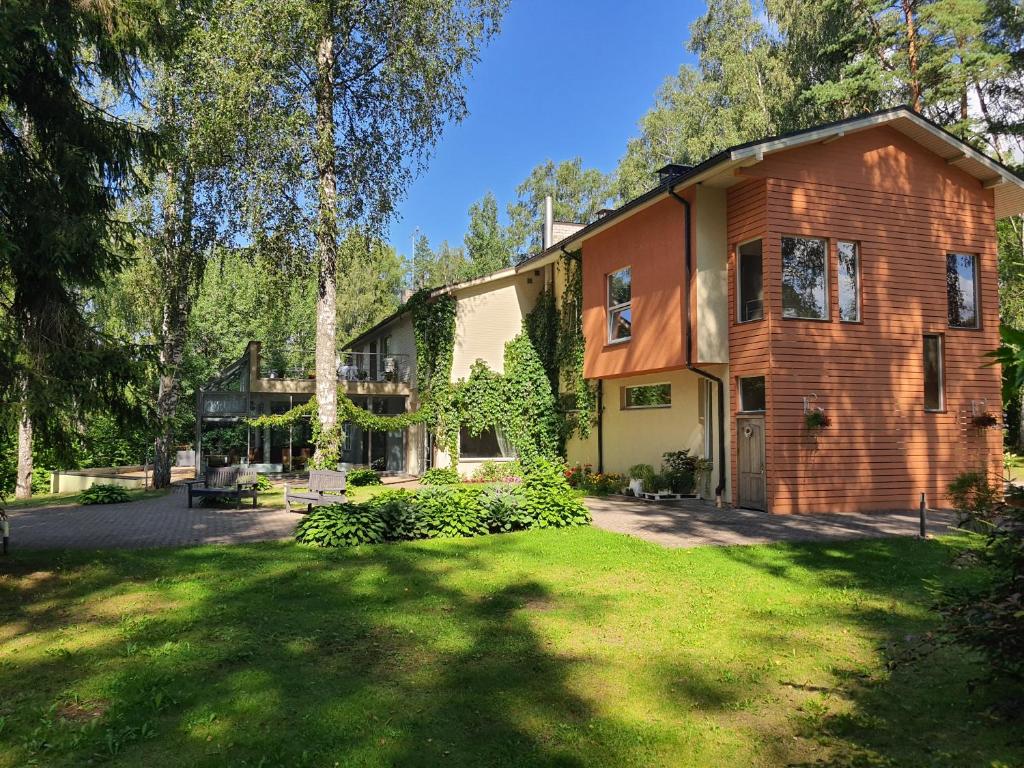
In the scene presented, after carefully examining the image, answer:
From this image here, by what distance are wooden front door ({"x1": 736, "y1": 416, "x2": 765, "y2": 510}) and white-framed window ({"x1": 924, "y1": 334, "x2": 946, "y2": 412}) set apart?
13.5 feet

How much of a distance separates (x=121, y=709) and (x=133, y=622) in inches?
86.4

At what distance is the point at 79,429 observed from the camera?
8.03m

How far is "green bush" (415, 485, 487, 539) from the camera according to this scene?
1074 centimetres

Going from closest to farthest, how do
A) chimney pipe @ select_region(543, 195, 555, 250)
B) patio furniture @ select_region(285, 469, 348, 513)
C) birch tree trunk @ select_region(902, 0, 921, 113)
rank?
1. patio furniture @ select_region(285, 469, 348, 513)
2. birch tree trunk @ select_region(902, 0, 921, 113)
3. chimney pipe @ select_region(543, 195, 555, 250)

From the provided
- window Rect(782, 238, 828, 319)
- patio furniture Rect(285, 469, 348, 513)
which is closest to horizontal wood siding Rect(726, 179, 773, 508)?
window Rect(782, 238, 828, 319)

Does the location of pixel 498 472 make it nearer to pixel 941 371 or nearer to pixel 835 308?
pixel 835 308

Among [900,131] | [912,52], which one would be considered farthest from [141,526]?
[912,52]

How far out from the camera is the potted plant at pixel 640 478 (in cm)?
1667

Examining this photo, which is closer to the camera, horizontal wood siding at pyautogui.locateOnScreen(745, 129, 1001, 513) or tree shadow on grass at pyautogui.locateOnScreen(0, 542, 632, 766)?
tree shadow on grass at pyautogui.locateOnScreen(0, 542, 632, 766)

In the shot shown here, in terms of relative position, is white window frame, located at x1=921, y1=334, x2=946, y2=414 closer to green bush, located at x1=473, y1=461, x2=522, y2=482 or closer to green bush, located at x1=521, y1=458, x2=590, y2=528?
green bush, located at x1=521, y1=458, x2=590, y2=528

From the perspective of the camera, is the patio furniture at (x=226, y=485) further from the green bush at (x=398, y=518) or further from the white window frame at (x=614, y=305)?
the white window frame at (x=614, y=305)

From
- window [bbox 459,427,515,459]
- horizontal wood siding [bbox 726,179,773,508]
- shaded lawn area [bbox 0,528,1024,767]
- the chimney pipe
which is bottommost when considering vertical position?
shaded lawn area [bbox 0,528,1024,767]

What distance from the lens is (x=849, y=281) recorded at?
1424 centimetres

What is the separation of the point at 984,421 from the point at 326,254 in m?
15.2
